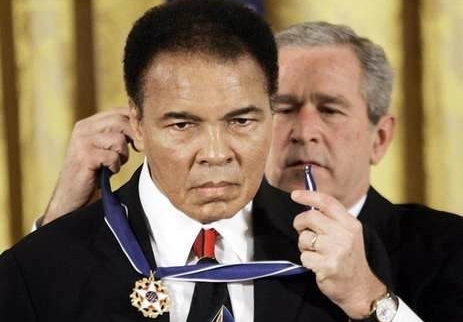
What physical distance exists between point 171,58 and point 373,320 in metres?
0.36

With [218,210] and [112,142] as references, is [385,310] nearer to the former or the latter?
[218,210]

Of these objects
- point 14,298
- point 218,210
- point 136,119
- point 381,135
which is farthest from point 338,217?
point 381,135

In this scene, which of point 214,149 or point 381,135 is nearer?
point 214,149

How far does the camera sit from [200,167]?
1205mm

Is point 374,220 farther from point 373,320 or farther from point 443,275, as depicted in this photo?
point 373,320

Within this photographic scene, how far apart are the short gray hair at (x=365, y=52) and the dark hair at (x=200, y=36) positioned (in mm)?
468

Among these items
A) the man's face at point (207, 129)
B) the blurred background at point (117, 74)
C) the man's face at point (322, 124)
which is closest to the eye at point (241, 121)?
the man's face at point (207, 129)

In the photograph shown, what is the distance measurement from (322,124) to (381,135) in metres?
0.12

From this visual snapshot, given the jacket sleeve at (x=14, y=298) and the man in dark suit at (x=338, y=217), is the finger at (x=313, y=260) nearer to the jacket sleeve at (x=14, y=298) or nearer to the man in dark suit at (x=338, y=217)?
the man in dark suit at (x=338, y=217)

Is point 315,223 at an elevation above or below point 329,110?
below

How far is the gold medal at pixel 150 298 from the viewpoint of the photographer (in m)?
1.21

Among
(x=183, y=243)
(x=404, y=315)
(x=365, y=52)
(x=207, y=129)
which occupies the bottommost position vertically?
(x=404, y=315)

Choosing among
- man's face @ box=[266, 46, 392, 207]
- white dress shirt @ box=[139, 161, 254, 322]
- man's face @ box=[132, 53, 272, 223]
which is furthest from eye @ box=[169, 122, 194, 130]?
man's face @ box=[266, 46, 392, 207]

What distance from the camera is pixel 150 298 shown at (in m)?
1.21
